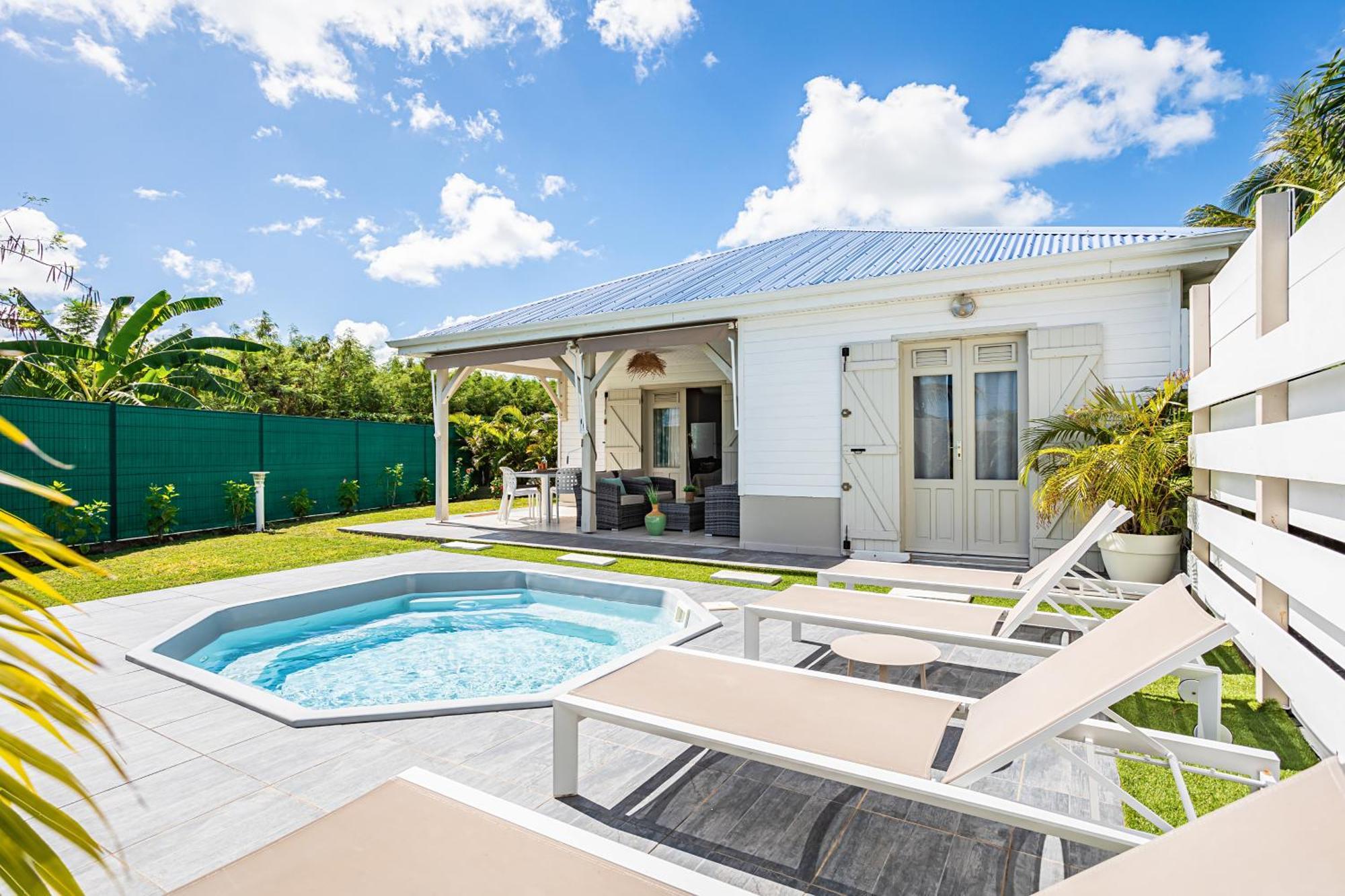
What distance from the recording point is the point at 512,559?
8.26 metres

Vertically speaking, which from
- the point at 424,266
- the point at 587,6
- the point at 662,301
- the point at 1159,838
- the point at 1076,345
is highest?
the point at 424,266

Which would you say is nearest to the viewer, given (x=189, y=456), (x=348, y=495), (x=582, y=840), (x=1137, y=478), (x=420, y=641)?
(x=582, y=840)

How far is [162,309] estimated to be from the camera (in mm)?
13477

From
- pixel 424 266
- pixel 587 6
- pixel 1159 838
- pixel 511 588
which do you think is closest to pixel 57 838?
pixel 1159 838

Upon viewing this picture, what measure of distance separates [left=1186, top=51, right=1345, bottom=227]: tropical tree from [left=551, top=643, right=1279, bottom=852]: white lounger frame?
6.51ft

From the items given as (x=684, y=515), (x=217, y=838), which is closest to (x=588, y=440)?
(x=684, y=515)

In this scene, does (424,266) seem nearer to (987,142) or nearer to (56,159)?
(56,159)

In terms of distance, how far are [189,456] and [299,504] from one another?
2.11 m

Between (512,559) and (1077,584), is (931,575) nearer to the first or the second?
(1077,584)

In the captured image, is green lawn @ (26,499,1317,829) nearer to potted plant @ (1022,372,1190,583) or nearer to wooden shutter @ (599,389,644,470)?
potted plant @ (1022,372,1190,583)

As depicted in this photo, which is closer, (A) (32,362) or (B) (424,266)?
(A) (32,362)

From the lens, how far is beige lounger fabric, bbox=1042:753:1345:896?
116 centimetres

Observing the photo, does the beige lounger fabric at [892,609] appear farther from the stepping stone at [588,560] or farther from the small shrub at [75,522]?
the small shrub at [75,522]

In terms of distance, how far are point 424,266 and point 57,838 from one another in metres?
50.3
